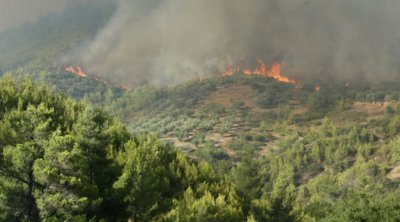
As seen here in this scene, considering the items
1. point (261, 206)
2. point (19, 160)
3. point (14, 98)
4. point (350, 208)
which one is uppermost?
point (14, 98)

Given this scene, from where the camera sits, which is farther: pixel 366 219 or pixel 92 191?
pixel 366 219

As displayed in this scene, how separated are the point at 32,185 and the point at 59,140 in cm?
562

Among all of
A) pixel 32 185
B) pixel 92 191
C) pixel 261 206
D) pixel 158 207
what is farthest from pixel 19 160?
pixel 261 206

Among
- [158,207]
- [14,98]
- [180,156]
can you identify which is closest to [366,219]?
[158,207]

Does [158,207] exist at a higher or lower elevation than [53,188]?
lower

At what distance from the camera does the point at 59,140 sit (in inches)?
1623

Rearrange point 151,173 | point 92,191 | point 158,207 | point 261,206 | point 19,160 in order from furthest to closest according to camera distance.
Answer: point 261,206, point 158,207, point 151,173, point 92,191, point 19,160

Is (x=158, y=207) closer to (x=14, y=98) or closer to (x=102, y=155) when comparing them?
(x=102, y=155)

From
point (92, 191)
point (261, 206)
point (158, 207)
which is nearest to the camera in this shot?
point (92, 191)

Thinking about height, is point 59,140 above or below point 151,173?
above

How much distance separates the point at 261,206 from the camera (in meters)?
105

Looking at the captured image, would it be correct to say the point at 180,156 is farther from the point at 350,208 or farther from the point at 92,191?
the point at 92,191

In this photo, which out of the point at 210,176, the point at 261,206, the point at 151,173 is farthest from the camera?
the point at 210,176

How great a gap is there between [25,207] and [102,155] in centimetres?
2059
